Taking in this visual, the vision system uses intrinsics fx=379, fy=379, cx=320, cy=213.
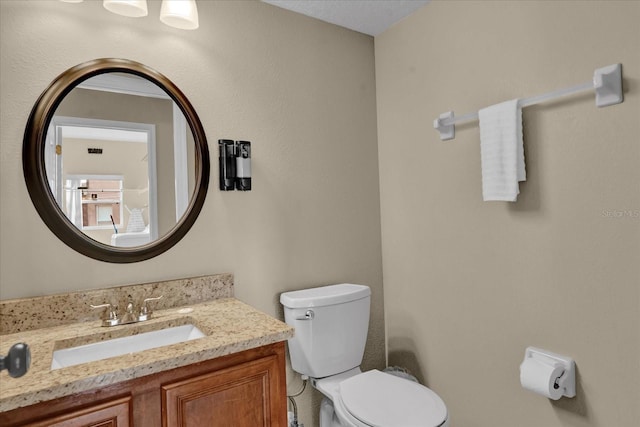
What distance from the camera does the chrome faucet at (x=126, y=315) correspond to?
4.52 ft

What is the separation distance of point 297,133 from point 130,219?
0.91 meters

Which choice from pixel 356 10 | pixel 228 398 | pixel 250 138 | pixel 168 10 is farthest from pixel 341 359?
Result: pixel 356 10

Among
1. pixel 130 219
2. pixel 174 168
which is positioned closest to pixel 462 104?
pixel 174 168

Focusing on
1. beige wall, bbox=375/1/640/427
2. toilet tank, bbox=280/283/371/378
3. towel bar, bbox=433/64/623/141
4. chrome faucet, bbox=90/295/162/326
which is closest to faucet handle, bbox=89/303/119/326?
chrome faucet, bbox=90/295/162/326

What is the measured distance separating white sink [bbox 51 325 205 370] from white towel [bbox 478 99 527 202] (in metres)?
1.28

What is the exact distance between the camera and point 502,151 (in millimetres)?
1554

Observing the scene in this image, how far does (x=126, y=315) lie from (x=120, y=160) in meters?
0.61

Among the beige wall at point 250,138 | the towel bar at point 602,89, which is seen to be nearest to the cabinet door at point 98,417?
the beige wall at point 250,138

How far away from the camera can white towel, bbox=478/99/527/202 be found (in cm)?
151

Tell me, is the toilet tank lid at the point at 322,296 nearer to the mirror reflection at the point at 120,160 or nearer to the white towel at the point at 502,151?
the mirror reflection at the point at 120,160

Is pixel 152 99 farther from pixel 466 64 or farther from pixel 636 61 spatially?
pixel 636 61

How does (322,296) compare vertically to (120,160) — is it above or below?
below

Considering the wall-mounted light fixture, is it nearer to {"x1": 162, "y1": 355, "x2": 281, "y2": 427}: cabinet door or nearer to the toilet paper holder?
{"x1": 162, "y1": 355, "x2": 281, "y2": 427}: cabinet door

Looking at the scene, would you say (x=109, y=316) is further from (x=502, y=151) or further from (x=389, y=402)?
(x=502, y=151)
